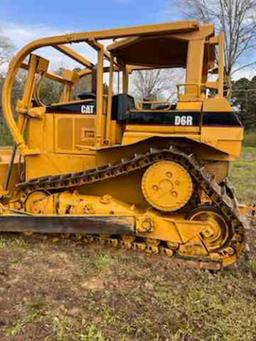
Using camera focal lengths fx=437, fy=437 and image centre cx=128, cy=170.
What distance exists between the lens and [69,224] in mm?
5516

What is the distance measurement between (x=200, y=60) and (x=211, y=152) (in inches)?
44.0

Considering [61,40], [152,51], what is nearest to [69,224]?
[61,40]

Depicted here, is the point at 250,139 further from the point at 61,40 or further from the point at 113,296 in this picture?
the point at 113,296

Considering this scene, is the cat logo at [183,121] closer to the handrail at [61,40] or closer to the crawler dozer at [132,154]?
the crawler dozer at [132,154]

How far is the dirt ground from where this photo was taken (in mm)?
3637

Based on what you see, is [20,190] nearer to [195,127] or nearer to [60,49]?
[60,49]

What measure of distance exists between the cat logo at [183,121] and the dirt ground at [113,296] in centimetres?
164

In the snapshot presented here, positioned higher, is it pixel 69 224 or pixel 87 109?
pixel 87 109

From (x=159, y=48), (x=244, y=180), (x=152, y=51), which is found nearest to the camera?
(x=159, y=48)

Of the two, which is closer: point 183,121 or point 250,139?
point 183,121

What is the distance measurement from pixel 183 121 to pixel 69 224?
1912 millimetres

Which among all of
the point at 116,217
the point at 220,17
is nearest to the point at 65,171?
the point at 116,217

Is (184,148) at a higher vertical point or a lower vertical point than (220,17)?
lower

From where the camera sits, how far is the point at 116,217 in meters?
5.39
